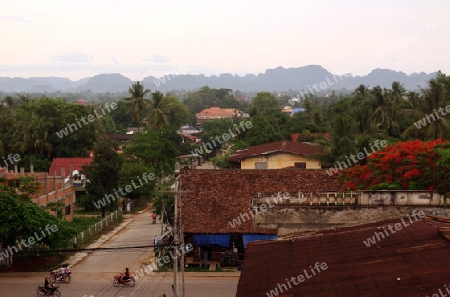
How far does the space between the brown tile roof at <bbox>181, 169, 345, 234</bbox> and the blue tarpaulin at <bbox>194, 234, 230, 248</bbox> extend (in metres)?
0.24

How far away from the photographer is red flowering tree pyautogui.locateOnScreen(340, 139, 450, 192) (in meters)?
23.9

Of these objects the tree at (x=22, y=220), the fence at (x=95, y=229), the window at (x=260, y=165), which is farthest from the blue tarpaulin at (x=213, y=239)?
the window at (x=260, y=165)

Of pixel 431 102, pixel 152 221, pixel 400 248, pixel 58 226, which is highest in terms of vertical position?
pixel 431 102

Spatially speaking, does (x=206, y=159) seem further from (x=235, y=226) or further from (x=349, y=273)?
(x=349, y=273)

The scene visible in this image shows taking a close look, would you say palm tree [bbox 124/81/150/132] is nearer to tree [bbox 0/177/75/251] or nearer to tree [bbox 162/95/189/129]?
tree [bbox 162/95/189/129]

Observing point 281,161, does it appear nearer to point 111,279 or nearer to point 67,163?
point 67,163

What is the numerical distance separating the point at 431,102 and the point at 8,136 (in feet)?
131

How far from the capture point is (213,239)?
26844 millimetres

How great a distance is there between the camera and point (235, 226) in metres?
26.9

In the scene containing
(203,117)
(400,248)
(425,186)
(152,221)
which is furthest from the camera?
(203,117)

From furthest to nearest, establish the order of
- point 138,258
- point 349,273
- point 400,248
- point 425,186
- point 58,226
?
point 138,258 < point 58,226 < point 425,186 < point 400,248 < point 349,273

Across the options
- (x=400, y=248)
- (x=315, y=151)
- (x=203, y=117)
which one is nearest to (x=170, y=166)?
(x=315, y=151)

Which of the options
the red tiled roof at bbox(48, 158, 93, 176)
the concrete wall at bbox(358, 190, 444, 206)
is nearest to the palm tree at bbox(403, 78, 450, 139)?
the concrete wall at bbox(358, 190, 444, 206)

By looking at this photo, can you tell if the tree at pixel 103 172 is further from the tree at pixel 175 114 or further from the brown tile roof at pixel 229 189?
the tree at pixel 175 114
